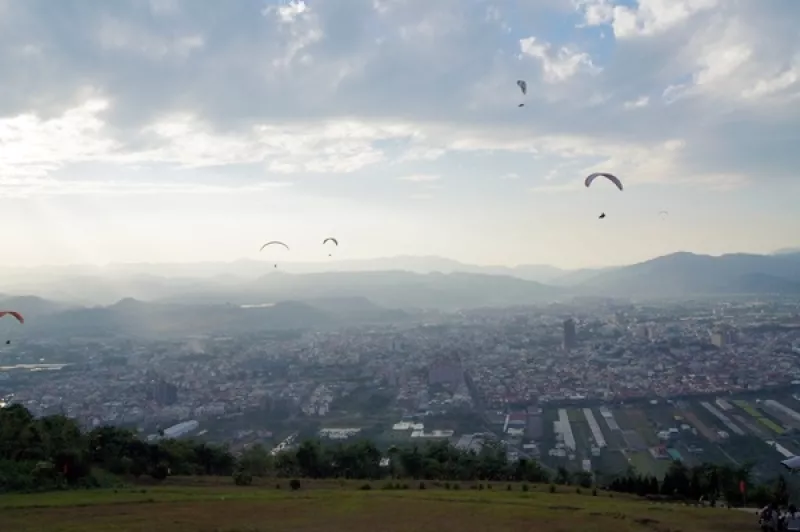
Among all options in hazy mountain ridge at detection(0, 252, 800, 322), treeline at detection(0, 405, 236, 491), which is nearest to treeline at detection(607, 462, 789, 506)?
treeline at detection(0, 405, 236, 491)

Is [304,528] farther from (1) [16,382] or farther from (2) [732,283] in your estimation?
(2) [732,283]

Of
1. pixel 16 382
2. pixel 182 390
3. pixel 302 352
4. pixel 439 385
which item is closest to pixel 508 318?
pixel 302 352

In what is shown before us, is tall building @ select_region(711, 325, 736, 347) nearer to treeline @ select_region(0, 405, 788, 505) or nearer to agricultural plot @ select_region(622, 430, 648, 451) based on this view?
agricultural plot @ select_region(622, 430, 648, 451)

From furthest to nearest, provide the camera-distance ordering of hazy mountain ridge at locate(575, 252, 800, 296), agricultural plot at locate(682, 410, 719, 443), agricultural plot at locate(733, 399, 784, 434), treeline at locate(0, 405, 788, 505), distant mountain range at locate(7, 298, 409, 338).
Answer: hazy mountain ridge at locate(575, 252, 800, 296)
distant mountain range at locate(7, 298, 409, 338)
agricultural plot at locate(733, 399, 784, 434)
agricultural plot at locate(682, 410, 719, 443)
treeline at locate(0, 405, 788, 505)

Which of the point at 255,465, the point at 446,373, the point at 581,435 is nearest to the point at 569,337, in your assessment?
the point at 446,373

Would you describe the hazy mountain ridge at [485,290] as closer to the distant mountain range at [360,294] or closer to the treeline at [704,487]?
the distant mountain range at [360,294]

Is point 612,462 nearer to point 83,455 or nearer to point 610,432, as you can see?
point 610,432

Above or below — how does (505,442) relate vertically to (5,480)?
below
